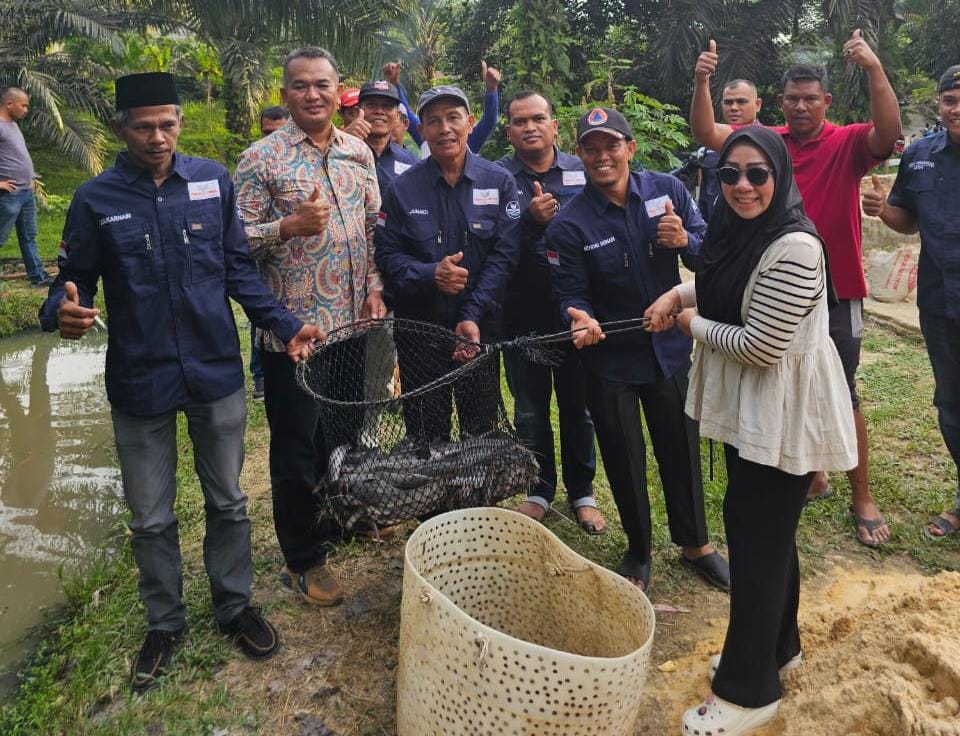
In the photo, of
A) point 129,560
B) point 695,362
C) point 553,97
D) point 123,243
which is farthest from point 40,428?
point 553,97

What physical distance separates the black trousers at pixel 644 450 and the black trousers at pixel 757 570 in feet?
2.33

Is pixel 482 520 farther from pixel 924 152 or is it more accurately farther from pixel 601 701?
pixel 924 152

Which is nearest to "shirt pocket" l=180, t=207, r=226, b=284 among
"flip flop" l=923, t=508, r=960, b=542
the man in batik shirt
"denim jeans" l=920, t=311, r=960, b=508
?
the man in batik shirt

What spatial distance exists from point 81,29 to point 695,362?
41.4 feet

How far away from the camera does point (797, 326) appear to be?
2.05 m

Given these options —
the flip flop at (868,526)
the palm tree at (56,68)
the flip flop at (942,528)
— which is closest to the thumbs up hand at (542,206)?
the flip flop at (868,526)

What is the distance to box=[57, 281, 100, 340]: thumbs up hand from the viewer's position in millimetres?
2420

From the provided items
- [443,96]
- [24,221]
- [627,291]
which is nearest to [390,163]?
[443,96]

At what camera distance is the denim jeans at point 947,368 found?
3.43 meters

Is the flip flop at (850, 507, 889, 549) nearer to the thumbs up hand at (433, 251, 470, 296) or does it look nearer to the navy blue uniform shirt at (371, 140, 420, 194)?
the thumbs up hand at (433, 251, 470, 296)

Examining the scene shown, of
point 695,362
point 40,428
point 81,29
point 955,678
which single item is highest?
point 81,29

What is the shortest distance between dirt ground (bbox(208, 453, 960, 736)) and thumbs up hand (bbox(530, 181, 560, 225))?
1.68 m

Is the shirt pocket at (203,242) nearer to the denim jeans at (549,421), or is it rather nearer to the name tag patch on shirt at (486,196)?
the name tag patch on shirt at (486,196)

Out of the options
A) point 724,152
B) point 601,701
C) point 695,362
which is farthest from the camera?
point 695,362
